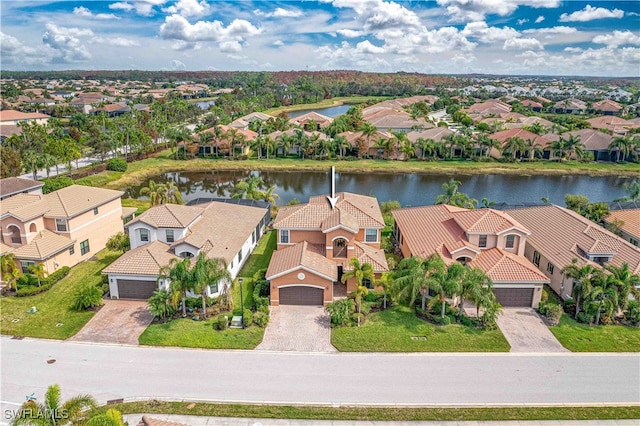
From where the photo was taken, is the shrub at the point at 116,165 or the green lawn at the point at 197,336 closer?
the green lawn at the point at 197,336

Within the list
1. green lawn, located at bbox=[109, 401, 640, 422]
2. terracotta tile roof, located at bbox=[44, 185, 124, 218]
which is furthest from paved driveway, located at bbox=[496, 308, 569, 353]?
terracotta tile roof, located at bbox=[44, 185, 124, 218]

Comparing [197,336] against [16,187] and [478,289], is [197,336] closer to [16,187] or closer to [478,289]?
[478,289]

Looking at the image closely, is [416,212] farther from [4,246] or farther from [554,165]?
[554,165]

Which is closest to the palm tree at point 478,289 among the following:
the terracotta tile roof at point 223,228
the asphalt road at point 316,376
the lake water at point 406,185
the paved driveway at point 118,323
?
the asphalt road at point 316,376

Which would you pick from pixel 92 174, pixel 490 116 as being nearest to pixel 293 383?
pixel 92 174

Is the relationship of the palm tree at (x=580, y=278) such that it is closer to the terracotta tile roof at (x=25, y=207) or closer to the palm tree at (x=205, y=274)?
the palm tree at (x=205, y=274)

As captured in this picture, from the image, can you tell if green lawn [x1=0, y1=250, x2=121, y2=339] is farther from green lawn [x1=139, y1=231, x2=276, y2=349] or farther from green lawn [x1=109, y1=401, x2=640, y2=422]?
green lawn [x1=109, y1=401, x2=640, y2=422]
